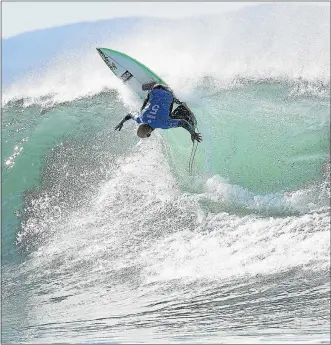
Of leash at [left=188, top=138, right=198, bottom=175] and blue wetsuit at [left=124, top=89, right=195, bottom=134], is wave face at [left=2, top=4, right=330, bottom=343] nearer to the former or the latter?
leash at [left=188, top=138, right=198, bottom=175]

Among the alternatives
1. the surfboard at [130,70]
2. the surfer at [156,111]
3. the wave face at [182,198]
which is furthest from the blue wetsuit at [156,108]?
the wave face at [182,198]

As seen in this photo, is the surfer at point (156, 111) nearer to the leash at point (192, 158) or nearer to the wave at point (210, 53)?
the leash at point (192, 158)

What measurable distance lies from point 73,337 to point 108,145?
4187 millimetres

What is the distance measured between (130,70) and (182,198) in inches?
95.2

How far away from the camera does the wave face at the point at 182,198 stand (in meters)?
6.11

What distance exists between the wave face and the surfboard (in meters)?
0.93

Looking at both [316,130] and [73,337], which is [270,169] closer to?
[316,130]

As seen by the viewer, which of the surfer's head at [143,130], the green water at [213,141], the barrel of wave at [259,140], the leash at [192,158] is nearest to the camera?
the surfer's head at [143,130]

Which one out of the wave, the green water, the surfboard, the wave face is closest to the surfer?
the surfboard

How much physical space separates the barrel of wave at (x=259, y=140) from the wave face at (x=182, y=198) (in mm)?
24

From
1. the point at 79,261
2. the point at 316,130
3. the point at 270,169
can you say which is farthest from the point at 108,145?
the point at 316,130

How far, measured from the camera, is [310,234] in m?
6.66

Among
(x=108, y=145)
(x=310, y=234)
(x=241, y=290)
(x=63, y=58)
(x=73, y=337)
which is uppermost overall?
(x=63, y=58)

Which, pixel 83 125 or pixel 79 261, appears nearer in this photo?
pixel 79 261
